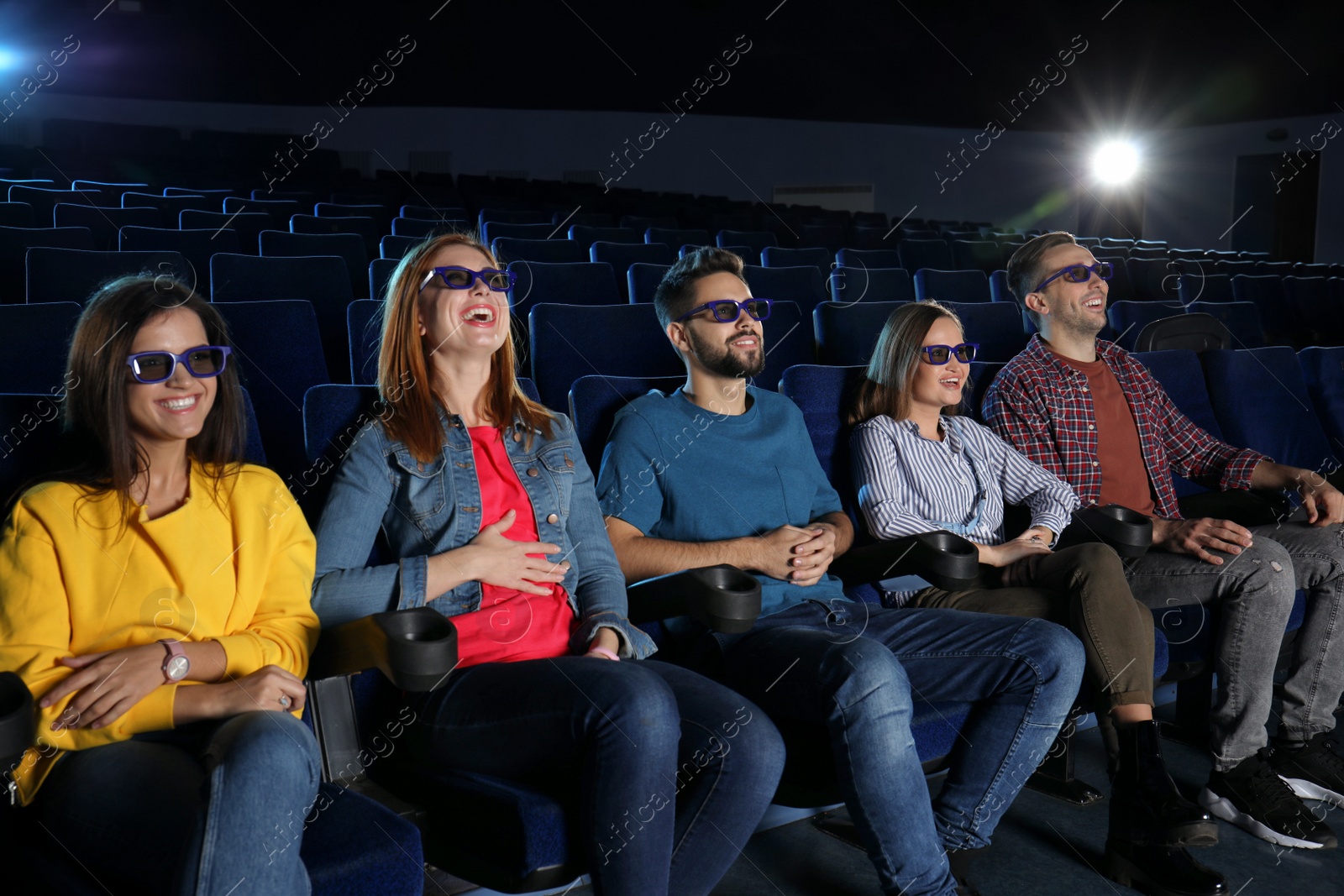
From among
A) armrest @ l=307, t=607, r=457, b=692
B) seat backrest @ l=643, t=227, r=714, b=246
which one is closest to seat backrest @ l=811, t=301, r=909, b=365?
armrest @ l=307, t=607, r=457, b=692

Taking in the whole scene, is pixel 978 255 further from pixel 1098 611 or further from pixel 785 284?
pixel 1098 611

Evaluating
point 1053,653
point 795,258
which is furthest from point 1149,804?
point 795,258

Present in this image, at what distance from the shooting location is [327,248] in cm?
247

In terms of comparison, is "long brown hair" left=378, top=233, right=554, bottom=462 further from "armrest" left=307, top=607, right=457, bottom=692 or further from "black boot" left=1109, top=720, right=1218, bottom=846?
"black boot" left=1109, top=720, right=1218, bottom=846

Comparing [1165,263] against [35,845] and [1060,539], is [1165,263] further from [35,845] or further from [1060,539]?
[35,845]

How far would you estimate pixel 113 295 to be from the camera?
855 mm

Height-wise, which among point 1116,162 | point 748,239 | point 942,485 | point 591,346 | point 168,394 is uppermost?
point 1116,162

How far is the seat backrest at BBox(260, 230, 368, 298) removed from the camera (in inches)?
94.2

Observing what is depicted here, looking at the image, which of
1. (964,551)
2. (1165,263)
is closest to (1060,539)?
(964,551)

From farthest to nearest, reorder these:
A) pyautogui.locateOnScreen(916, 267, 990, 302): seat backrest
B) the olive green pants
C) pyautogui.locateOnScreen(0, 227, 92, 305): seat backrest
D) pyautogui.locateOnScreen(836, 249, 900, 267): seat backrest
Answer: pyautogui.locateOnScreen(836, 249, 900, 267): seat backrest
pyautogui.locateOnScreen(916, 267, 990, 302): seat backrest
pyautogui.locateOnScreen(0, 227, 92, 305): seat backrest
the olive green pants

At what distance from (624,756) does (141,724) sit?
376 millimetres

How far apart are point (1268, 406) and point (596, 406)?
1.36 metres

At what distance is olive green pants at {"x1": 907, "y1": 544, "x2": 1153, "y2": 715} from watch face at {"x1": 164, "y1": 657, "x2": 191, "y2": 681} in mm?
837

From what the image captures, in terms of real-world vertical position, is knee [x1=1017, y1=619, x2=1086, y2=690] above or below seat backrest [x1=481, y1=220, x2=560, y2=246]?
below
